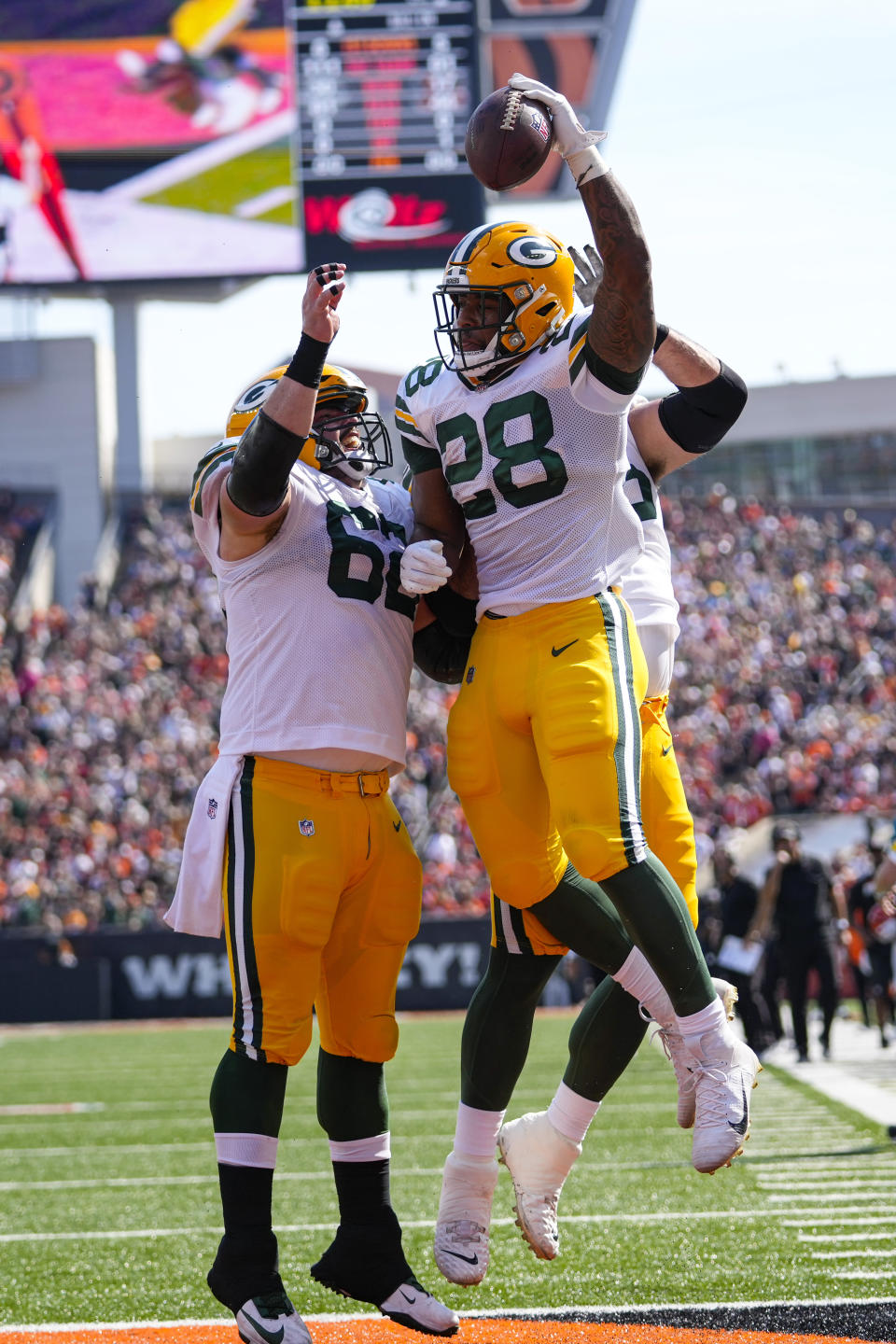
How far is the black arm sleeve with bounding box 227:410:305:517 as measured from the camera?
11.7 ft

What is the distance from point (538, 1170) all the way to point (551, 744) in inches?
A: 46.5

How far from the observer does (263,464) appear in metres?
3.60

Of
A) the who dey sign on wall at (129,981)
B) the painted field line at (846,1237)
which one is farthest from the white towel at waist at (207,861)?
the who dey sign on wall at (129,981)

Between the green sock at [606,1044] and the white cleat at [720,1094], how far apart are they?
556mm

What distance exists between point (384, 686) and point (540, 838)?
520mm

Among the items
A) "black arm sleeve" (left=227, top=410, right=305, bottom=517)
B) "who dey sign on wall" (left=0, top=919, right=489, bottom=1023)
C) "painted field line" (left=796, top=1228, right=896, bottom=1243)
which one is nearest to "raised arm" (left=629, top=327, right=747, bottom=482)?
"black arm sleeve" (left=227, top=410, right=305, bottom=517)

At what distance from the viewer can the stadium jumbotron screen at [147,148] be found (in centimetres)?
2125

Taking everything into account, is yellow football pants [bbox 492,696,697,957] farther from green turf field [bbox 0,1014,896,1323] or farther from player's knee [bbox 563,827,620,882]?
green turf field [bbox 0,1014,896,1323]

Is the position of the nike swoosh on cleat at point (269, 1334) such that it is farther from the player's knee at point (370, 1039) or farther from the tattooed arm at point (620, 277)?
the tattooed arm at point (620, 277)

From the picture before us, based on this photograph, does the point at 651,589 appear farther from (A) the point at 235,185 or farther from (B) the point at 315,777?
(A) the point at 235,185

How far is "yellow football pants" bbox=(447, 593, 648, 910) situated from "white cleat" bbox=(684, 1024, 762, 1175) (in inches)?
17.6

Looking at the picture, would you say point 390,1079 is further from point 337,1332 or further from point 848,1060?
point 337,1332

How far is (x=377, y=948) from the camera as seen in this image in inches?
154

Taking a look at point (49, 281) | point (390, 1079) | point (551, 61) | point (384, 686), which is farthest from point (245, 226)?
point (384, 686)
